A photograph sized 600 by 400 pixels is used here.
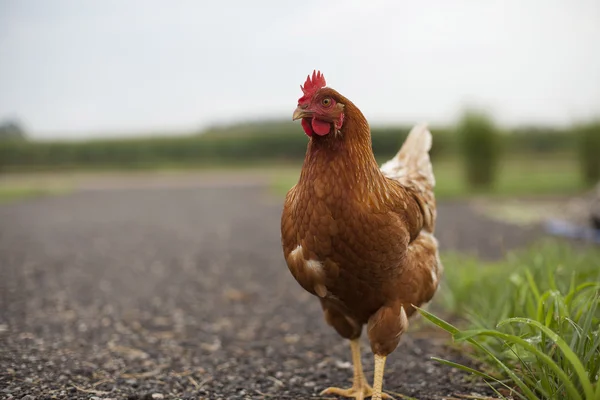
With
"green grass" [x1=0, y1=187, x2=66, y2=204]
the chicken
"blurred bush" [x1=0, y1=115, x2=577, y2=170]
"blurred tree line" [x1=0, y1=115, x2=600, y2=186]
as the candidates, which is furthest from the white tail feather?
"blurred bush" [x1=0, y1=115, x2=577, y2=170]

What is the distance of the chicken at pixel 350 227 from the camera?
7.61ft

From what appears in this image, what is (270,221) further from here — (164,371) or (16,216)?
(164,371)

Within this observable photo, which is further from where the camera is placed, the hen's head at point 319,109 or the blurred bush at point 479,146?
the blurred bush at point 479,146

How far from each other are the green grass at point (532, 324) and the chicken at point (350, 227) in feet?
0.96

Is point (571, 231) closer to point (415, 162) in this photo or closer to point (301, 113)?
point (415, 162)

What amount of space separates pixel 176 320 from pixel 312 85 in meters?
2.99

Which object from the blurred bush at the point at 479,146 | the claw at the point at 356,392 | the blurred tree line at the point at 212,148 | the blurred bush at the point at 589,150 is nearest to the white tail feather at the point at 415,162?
the claw at the point at 356,392

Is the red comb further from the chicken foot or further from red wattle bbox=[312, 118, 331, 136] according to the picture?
the chicken foot

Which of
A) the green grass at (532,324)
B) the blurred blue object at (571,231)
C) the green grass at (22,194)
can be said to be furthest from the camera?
the green grass at (22,194)

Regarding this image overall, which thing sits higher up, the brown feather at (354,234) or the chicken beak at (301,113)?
the chicken beak at (301,113)

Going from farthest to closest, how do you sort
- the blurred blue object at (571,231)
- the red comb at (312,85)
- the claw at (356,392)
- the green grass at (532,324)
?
the blurred blue object at (571,231) → the claw at (356,392) → the red comb at (312,85) → the green grass at (532,324)

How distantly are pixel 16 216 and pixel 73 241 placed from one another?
3560 mm

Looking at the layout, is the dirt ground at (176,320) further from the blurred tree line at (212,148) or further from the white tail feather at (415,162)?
the blurred tree line at (212,148)

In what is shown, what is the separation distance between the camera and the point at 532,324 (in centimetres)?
236
